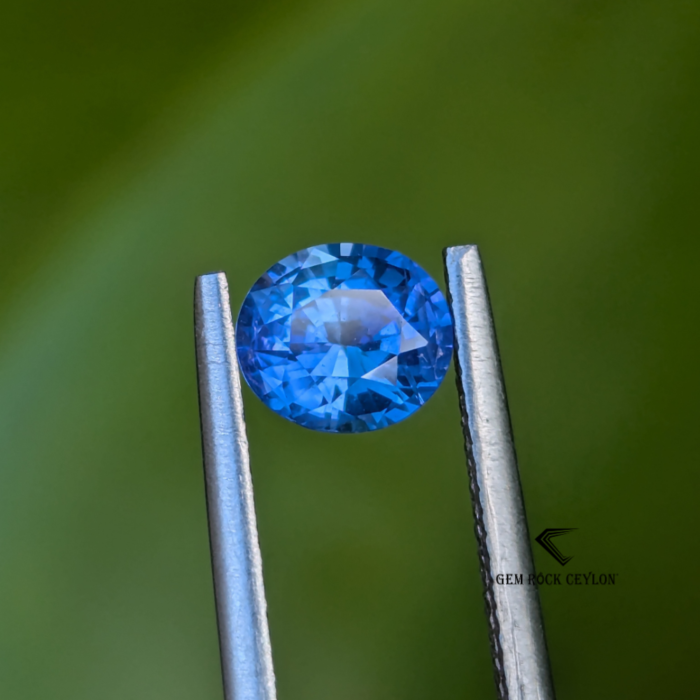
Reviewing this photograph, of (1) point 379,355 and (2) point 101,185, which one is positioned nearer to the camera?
(1) point 379,355

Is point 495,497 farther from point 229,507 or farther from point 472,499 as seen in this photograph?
point 229,507

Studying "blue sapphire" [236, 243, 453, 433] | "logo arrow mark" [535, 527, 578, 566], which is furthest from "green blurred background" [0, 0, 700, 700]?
"blue sapphire" [236, 243, 453, 433]

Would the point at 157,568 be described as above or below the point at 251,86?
below

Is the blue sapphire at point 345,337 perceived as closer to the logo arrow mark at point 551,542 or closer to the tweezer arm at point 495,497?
the tweezer arm at point 495,497

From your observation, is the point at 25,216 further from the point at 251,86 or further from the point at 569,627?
the point at 569,627

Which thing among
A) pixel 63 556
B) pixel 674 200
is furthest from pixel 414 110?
pixel 63 556

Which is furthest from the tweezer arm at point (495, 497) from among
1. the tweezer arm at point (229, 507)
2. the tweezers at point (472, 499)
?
the tweezer arm at point (229, 507)
